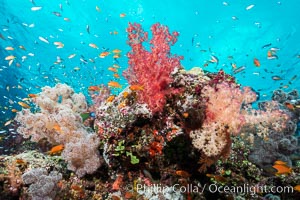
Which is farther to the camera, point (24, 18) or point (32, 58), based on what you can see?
point (32, 58)

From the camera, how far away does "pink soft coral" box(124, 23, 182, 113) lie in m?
5.70

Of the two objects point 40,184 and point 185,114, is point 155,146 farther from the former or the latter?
point 40,184

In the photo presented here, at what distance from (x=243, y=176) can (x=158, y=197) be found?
2.96 m

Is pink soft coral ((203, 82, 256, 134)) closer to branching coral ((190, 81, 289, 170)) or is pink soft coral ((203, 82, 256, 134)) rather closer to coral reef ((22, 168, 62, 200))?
branching coral ((190, 81, 289, 170))

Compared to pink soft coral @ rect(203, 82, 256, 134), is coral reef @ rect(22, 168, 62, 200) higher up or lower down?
lower down

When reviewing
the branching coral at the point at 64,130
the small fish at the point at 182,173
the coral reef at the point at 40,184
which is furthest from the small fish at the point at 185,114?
the coral reef at the point at 40,184

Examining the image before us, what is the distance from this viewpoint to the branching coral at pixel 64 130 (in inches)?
236

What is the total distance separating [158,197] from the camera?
490 centimetres

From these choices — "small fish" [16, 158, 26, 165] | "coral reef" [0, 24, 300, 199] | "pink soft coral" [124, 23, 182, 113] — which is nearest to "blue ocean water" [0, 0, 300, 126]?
"pink soft coral" [124, 23, 182, 113]

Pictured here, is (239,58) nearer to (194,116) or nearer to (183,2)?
(183,2)

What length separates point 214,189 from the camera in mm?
5691

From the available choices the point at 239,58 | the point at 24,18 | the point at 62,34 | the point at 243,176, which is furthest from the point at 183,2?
the point at 243,176

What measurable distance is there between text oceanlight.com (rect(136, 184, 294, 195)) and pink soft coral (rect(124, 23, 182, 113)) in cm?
181

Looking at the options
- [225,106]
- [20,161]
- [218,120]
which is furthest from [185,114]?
[20,161]
